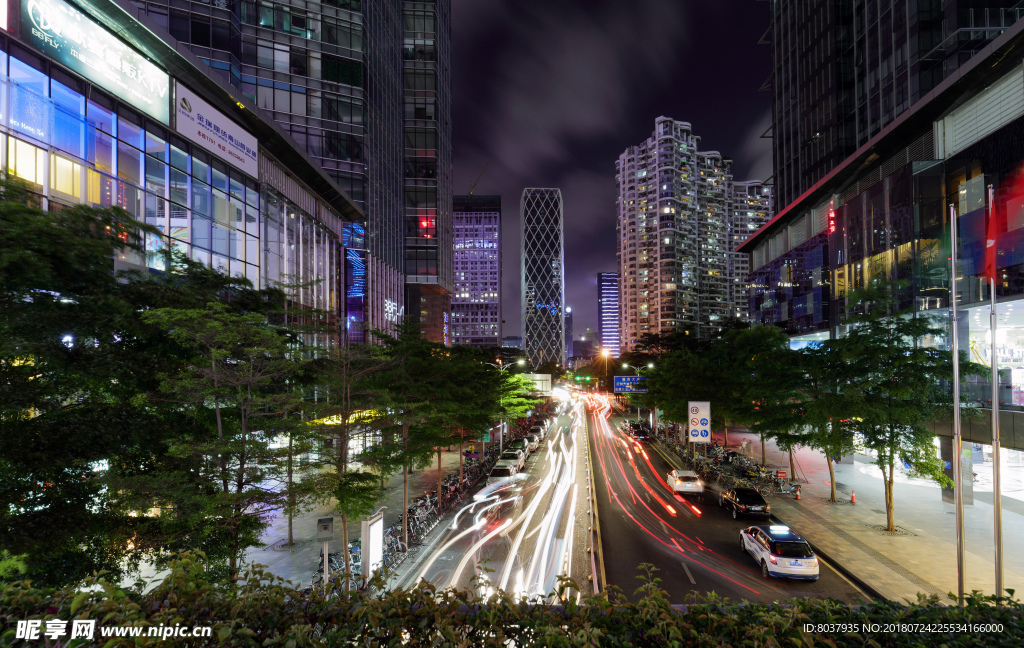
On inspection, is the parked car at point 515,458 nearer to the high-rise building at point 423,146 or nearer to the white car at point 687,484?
the white car at point 687,484

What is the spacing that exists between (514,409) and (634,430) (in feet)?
60.7

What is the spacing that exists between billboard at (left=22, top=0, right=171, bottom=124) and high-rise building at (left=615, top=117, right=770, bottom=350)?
168m

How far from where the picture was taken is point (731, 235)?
193250 mm

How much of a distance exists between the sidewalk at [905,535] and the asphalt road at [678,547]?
1553 millimetres

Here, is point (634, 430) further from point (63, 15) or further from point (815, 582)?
point (63, 15)

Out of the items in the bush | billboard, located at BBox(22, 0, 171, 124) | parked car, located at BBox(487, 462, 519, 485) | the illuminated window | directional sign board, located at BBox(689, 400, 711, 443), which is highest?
billboard, located at BBox(22, 0, 171, 124)

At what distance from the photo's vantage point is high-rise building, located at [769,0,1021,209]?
108 feet

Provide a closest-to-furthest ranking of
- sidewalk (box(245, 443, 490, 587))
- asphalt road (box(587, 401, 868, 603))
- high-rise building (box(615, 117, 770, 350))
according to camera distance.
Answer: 1. asphalt road (box(587, 401, 868, 603))
2. sidewalk (box(245, 443, 490, 587))
3. high-rise building (box(615, 117, 770, 350))

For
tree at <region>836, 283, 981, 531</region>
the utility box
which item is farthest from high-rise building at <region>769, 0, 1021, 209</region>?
the utility box

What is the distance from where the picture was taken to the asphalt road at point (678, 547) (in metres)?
13.9

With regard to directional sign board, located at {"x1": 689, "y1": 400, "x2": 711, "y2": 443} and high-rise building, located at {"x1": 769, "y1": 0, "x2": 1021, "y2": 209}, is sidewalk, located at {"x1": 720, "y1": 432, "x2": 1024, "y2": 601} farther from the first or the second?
high-rise building, located at {"x1": 769, "y1": 0, "x2": 1021, "y2": 209}

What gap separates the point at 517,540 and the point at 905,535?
15556mm

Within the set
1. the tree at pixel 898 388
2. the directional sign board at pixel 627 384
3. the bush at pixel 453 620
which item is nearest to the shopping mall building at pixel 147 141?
the bush at pixel 453 620

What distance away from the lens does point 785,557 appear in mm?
14492
